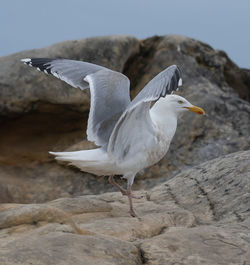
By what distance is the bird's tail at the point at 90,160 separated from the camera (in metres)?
3.75

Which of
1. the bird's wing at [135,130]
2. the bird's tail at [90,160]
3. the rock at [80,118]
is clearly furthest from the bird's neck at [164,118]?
the rock at [80,118]

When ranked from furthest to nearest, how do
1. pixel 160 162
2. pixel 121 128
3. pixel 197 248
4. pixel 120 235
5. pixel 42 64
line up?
pixel 160 162 < pixel 42 64 < pixel 121 128 < pixel 120 235 < pixel 197 248

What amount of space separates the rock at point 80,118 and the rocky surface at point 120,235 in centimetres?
359

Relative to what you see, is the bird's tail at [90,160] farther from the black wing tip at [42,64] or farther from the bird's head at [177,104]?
the black wing tip at [42,64]

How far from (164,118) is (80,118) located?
4640mm

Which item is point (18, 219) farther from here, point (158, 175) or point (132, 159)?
point (158, 175)

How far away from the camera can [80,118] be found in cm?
859

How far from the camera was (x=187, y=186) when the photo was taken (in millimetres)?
4676

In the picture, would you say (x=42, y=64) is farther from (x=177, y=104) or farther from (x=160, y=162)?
(x=160, y=162)

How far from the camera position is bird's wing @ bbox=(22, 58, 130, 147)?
402cm

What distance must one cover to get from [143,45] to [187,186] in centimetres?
489

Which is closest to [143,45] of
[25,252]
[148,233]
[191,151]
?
[191,151]

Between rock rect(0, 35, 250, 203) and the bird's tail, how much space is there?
3.73 m

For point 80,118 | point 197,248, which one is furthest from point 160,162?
point 197,248
